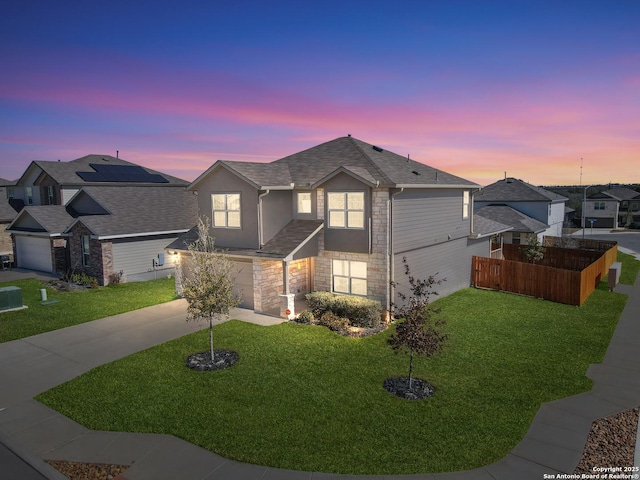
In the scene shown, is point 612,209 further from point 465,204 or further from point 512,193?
point 465,204

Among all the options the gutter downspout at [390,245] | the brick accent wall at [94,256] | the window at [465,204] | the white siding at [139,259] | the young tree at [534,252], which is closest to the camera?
the gutter downspout at [390,245]

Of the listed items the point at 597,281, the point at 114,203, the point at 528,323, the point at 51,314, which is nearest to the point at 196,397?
the point at 51,314

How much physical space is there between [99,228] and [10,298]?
6.45 m

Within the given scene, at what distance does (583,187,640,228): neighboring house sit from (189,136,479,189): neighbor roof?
58.4 meters

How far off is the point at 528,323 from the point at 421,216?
621 centimetres

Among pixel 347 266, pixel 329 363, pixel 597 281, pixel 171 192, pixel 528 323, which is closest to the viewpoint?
pixel 329 363

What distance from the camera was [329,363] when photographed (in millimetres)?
12922

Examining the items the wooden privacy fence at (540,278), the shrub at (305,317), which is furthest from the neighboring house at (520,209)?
the shrub at (305,317)

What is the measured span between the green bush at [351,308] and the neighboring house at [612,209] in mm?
64121

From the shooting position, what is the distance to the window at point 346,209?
59.0 ft

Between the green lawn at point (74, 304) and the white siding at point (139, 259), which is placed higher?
the white siding at point (139, 259)

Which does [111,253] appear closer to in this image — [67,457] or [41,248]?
[41,248]

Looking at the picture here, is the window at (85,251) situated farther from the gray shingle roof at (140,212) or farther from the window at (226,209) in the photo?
the window at (226,209)

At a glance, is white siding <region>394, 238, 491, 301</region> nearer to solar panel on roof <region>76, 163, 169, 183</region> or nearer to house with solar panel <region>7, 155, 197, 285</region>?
house with solar panel <region>7, 155, 197, 285</region>
